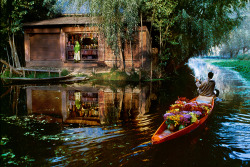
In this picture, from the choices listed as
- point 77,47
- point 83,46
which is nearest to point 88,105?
point 77,47

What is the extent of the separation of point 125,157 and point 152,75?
56.8ft

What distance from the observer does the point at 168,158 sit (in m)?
5.99

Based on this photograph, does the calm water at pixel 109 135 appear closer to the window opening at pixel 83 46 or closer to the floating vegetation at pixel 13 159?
the floating vegetation at pixel 13 159

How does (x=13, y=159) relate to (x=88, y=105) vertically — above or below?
below

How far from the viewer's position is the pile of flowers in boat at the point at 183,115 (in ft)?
23.6

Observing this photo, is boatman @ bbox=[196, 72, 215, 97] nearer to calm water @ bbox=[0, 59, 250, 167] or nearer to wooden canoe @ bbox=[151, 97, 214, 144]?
calm water @ bbox=[0, 59, 250, 167]

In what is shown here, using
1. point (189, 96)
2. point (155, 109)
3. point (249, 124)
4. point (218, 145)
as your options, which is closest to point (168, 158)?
point (218, 145)

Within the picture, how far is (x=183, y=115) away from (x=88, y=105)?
573 centimetres

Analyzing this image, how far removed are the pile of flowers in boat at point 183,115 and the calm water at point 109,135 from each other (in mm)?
434

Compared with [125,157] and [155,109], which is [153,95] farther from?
[125,157]

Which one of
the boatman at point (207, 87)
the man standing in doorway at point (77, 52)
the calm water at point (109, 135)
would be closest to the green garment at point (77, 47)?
the man standing in doorway at point (77, 52)

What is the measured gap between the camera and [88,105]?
11.9m

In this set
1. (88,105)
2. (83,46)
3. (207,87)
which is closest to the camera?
(207,87)

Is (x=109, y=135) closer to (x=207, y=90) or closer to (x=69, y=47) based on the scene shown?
(x=207, y=90)
